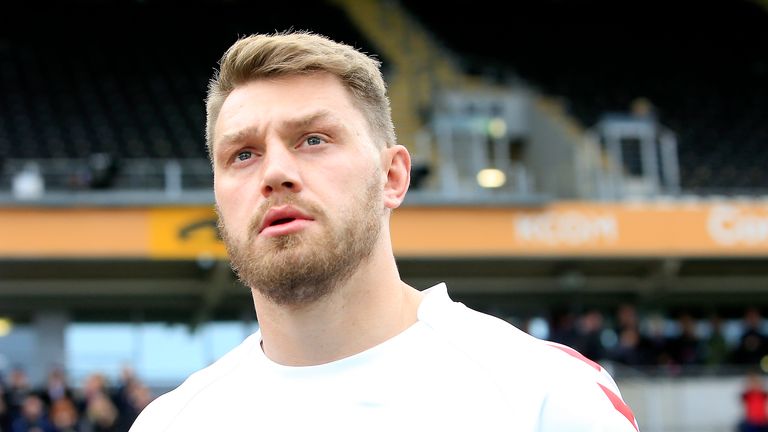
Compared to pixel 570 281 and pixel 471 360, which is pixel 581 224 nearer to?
pixel 570 281

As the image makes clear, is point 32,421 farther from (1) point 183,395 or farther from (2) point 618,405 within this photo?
(2) point 618,405

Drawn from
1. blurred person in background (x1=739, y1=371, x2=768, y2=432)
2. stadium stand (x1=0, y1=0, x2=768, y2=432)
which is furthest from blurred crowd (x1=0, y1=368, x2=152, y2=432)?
blurred person in background (x1=739, y1=371, x2=768, y2=432)

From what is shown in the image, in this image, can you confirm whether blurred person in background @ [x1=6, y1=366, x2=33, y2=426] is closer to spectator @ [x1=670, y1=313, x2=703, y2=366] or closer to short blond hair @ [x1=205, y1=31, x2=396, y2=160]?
spectator @ [x1=670, y1=313, x2=703, y2=366]

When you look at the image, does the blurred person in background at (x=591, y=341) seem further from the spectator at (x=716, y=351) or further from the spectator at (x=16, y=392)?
the spectator at (x=16, y=392)

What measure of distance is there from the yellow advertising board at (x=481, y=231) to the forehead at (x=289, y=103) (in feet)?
45.2

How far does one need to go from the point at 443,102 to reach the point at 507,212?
4855 mm

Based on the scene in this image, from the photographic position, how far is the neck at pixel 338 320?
2164mm

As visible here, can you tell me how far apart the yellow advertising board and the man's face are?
1378 centimetres

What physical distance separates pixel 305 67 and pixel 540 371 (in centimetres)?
68

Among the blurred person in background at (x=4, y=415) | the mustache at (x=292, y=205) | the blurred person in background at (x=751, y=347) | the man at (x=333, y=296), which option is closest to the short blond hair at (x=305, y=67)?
the man at (x=333, y=296)

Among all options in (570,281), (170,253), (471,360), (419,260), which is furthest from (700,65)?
(471,360)

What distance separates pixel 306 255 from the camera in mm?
2066

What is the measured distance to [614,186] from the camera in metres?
17.1

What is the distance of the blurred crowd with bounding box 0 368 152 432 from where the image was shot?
12.0 m
